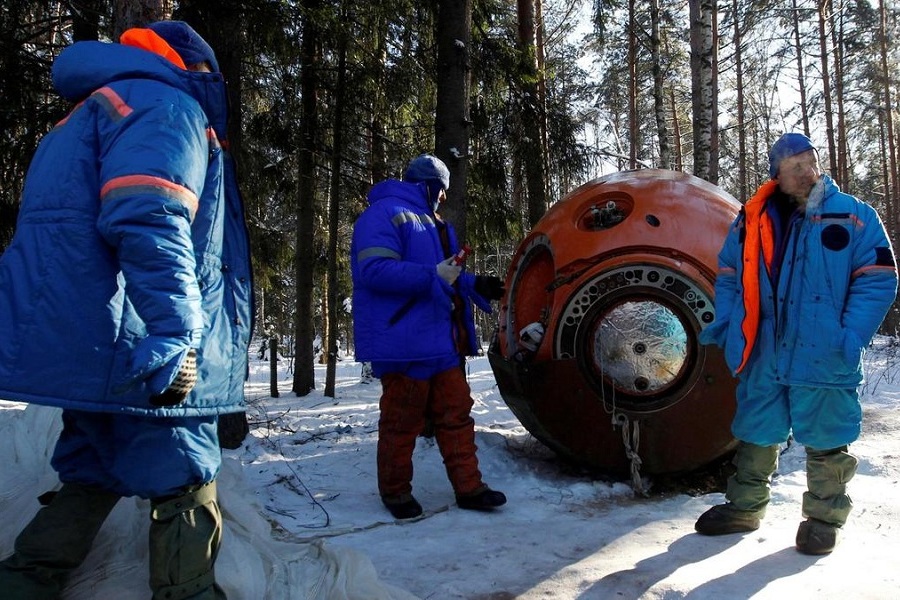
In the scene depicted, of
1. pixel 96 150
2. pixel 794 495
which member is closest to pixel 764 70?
pixel 794 495

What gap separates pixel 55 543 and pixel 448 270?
6.98 feet

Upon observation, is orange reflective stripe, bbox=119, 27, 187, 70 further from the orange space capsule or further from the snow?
the orange space capsule

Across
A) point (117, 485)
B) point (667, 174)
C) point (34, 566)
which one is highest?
point (667, 174)

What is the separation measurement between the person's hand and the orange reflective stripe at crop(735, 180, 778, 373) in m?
1.42

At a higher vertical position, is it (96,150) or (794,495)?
(96,150)

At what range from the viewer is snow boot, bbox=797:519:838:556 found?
284 centimetres

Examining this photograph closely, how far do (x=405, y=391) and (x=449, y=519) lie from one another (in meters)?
0.69

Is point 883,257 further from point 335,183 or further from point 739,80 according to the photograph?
point 739,80

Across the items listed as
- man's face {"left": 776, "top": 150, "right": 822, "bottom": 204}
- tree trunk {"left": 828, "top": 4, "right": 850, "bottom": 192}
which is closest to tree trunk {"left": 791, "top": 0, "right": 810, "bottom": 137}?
tree trunk {"left": 828, "top": 4, "right": 850, "bottom": 192}

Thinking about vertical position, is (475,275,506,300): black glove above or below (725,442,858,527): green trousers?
above

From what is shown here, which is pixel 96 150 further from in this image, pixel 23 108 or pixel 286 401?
pixel 286 401

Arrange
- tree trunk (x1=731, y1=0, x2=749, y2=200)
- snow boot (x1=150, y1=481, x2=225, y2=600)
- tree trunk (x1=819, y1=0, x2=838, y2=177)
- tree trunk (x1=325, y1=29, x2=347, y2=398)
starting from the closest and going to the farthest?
snow boot (x1=150, y1=481, x2=225, y2=600), tree trunk (x1=325, y1=29, x2=347, y2=398), tree trunk (x1=819, y1=0, x2=838, y2=177), tree trunk (x1=731, y1=0, x2=749, y2=200)

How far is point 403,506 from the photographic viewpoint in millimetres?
3545

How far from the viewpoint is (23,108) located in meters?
5.80
